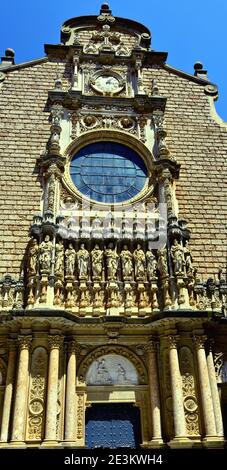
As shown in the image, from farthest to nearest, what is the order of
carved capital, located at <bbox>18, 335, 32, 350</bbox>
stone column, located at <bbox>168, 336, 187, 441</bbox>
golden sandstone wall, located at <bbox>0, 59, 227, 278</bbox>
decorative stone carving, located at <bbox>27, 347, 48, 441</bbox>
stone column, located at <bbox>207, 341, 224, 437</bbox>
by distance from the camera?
golden sandstone wall, located at <bbox>0, 59, 227, 278</bbox> < carved capital, located at <bbox>18, 335, 32, 350</bbox> < stone column, located at <bbox>207, 341, 224, 437</bbox> < decorative stone carving, located at <bbox>27, 347, 48, 441</bbox> < stone column, located at <bbox>168, 336, 187, 441</bbox>

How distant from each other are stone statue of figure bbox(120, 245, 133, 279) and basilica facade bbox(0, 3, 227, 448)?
4 centimetres

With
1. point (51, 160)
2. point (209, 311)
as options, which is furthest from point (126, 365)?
point (51, 160)

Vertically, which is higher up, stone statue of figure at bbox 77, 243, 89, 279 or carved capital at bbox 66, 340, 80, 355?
stone statue of figure at bbox 77, 243, 89, 279

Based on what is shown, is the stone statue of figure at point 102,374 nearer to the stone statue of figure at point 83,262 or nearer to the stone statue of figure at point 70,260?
the stone statue of figure at point 83,262

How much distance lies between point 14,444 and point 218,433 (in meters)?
3.74

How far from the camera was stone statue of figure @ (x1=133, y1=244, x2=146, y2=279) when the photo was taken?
10.6 metres

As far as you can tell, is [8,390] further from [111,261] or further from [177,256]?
[177,256]

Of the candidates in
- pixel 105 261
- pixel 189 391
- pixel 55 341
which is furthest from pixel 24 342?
pixel 189 391

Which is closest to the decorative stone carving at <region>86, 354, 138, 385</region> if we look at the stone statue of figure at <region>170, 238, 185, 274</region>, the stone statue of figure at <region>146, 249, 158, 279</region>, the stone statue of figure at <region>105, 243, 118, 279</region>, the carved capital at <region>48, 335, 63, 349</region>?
the carved capital at <region>48, 335, 63, 349</region>

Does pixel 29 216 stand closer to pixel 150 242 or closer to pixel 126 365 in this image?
pixel 150 242

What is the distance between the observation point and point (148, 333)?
10039 mm

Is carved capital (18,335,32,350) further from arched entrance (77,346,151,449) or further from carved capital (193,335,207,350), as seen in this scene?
carved capital (193,335,207,350)

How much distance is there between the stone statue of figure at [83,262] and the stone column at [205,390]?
274 cm

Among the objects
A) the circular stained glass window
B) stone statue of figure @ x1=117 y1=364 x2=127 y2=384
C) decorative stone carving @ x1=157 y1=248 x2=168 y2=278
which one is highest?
the circular stained glass window
